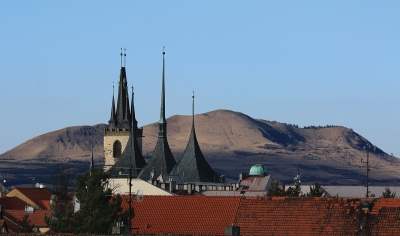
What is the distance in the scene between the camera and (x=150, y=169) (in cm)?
14262

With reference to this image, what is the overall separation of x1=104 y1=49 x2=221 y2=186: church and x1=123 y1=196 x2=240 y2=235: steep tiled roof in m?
42.1

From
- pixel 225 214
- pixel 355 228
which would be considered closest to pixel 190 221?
pixel 225 214

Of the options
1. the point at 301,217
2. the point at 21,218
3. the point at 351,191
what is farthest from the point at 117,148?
the point at 301,217

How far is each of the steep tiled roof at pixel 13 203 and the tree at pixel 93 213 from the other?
5334 centimetres

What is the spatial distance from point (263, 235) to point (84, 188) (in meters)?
9.88

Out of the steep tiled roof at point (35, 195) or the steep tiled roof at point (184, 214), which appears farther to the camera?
the steep tiled roof at point (35, 195)

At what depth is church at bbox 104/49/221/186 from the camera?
139500mm

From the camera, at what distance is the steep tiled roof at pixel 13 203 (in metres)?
121

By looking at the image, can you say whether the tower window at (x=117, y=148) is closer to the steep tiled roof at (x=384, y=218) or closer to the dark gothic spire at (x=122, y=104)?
the dark gothic spire at (x=122, y=104)

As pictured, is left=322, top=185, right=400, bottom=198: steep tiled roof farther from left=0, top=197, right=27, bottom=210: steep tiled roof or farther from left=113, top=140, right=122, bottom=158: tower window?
left=113, top=140, right=122, bottom=158: tower window

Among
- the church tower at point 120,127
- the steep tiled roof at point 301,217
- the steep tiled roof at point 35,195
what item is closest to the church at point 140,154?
the church tower at point 120,127

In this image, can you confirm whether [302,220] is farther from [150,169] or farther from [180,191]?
[150,169]

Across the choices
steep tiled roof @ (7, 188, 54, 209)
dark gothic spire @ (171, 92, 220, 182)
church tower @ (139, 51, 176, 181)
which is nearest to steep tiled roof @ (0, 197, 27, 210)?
steep tiled roof @ (7, 188, 54, 209)

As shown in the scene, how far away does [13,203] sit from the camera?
125750mm
